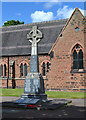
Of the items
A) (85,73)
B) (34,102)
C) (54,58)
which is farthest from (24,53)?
(34,102)

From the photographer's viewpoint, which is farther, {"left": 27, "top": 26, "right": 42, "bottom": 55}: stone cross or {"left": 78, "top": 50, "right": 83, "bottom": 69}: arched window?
{"left": 78, "top": 50, "right": 83, "bottom": 69}: arched window

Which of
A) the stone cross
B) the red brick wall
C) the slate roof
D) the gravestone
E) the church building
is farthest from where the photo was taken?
the slate roof

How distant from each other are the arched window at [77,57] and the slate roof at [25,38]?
16.2 ft

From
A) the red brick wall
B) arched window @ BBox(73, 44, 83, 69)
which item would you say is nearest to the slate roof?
the red brick wall

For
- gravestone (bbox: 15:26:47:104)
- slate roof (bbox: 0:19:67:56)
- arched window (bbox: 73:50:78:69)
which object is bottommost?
gravestone (bbox: 15:26:47:104)

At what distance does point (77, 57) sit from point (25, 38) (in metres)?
11.8

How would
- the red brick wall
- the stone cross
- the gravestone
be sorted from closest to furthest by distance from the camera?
1. the gravestone
2. the stone cross
3. the red brick wall

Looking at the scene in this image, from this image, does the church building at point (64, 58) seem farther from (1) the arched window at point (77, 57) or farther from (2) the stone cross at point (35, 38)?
(2) the stone cross at point (35, 38)

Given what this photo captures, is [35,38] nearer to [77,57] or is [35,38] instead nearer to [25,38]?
[77,57]

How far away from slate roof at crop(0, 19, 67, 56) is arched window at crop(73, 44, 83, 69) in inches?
195

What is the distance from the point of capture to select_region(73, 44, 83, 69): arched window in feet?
93.7

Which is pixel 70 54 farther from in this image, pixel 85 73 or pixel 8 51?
pixel 8 51

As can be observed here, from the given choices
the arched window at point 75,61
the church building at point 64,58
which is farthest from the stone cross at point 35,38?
the arched window at point 75,61

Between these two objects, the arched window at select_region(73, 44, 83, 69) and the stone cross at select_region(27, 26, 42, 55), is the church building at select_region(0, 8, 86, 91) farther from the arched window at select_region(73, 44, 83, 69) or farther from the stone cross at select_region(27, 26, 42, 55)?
the stone cross at select_region(27, 26, 42, 55)
